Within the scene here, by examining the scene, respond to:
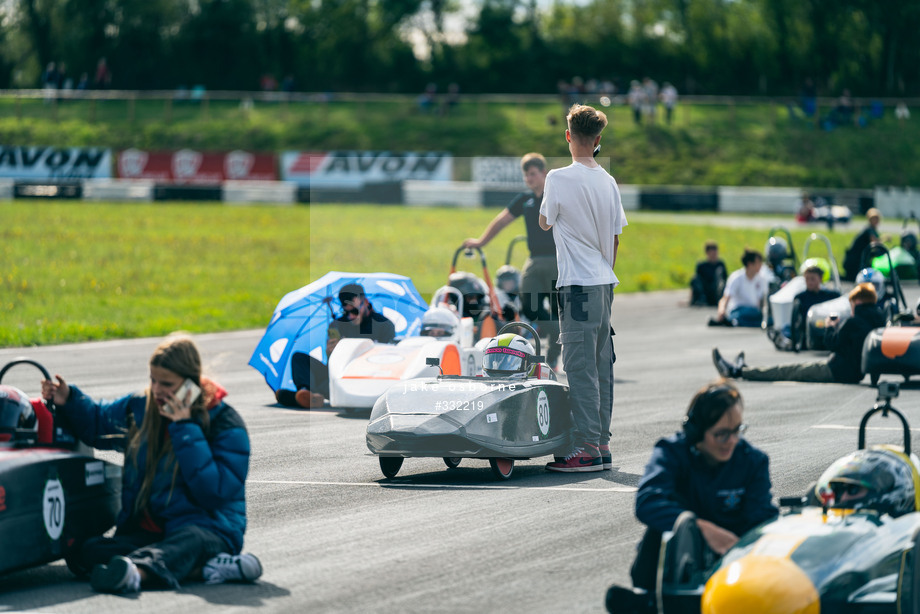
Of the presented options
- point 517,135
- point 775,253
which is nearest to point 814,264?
point 775,253

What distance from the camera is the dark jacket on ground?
493 inches

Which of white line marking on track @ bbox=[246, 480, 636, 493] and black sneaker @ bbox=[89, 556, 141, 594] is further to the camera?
white line marking on track @ bbox=[246, 480, 636, 493]

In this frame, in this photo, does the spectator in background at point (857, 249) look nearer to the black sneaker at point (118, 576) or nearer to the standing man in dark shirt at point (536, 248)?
the standing man in dark shirt at point (536, 248)

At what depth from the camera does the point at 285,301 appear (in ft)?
38.2

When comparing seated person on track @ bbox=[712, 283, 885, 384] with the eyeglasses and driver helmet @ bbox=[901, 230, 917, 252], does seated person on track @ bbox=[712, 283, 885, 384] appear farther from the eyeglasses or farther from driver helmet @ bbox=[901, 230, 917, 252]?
the eyeglasses

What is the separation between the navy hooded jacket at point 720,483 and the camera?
209 inches

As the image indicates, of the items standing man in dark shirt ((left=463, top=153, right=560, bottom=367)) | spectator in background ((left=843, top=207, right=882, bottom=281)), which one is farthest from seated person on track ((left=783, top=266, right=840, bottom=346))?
spectator in background ((left=843, top=207, right=882, bottom=281))

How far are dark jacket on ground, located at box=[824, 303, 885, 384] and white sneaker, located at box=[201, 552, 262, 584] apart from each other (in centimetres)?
812

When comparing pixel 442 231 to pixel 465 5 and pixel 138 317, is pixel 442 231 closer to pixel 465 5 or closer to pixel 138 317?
pixel 138 317

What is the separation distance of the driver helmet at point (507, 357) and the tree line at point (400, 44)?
55.9 meters

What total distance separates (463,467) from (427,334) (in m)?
2.85

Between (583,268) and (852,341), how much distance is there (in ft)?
17.1

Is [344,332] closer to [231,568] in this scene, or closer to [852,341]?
[852,341]

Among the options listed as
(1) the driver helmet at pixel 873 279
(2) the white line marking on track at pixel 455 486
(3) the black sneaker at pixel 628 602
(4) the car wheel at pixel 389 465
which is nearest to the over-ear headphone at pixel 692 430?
(3) the black sneaker at pixel 628 602
